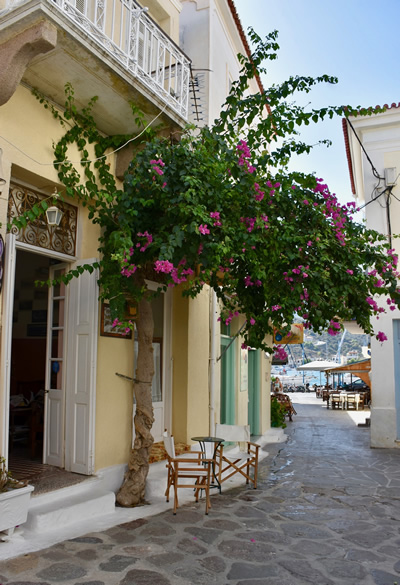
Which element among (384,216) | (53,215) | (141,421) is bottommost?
(141,421)

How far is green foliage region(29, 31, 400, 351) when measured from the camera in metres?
5.45

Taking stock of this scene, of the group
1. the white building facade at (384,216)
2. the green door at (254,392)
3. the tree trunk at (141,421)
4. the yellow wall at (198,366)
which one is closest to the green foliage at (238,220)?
the tree trunk at (141,421)

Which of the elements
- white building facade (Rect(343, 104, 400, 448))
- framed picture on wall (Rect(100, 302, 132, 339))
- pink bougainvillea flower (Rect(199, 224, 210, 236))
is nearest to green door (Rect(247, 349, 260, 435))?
white building facade (Rect(343, 104, 400, 448))

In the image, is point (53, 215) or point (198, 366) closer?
point (53, 215)

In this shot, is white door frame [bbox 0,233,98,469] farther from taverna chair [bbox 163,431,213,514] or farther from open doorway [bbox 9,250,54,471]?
open doorway [bbox 9,250,54,471]

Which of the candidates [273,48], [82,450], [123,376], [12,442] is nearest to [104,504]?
[82,450]

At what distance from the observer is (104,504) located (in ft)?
18.4

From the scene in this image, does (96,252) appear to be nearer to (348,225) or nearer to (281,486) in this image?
(348,225)

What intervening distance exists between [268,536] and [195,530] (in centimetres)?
74

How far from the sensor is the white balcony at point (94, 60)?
15.8 feet

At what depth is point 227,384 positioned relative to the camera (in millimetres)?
11141

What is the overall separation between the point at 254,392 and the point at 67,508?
30.3 feet

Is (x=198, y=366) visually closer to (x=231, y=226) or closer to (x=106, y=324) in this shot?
(x=106, y=324)

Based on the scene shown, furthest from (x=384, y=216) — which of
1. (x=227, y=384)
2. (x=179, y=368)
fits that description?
(x=179, y=368)
